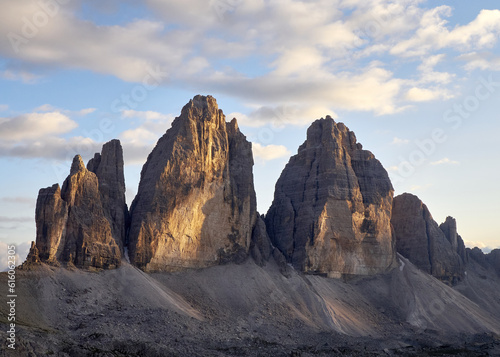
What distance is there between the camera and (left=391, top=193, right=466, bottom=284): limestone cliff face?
4786 inches

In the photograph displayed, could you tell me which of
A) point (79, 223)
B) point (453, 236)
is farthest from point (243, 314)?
point (453, 236)

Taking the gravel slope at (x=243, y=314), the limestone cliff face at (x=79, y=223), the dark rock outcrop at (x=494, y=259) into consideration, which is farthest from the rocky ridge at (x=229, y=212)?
the dark rock outcrop at (x=494, y=259)

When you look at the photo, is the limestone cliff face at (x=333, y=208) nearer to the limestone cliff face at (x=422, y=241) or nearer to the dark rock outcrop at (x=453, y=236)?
the limestone cliff face at (x=422, y=241)

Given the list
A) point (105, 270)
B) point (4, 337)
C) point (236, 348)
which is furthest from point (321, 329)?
point (4, 337)

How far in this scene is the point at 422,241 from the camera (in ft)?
400

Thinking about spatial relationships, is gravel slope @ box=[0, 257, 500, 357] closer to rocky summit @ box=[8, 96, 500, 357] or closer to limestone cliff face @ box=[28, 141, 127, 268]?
rocky summit @ box=[8, 96, 500, 357]

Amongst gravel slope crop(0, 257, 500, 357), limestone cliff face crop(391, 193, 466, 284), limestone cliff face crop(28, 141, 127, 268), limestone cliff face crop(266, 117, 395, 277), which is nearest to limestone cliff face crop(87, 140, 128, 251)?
limestone cliff face crop(28, 141, 127, 268)

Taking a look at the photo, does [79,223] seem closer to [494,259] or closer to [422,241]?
[422,241]

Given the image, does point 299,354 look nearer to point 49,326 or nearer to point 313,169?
point 49,326

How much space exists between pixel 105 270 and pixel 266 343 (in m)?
22.6

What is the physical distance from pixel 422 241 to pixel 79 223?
230ft

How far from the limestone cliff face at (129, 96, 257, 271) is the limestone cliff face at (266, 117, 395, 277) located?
1008cm

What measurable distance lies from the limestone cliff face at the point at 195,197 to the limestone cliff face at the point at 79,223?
A: 185 inches

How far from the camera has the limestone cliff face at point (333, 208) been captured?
107 meters
